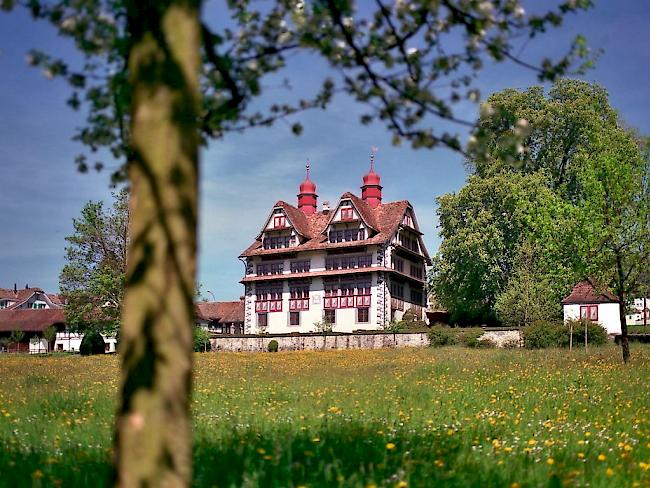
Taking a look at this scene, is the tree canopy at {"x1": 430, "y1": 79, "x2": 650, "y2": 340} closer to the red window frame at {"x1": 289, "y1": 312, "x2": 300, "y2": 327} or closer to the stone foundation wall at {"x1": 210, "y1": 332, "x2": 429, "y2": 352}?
the stone foundation wall at {"x1": 210, "y1": 332, "x2": 429, "y2": 352}

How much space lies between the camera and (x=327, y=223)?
70.6 metres

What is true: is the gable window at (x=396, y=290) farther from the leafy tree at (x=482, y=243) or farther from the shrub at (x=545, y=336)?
the shrub at (x=545, y=336)

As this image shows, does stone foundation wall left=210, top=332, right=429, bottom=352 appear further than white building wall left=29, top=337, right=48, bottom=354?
No

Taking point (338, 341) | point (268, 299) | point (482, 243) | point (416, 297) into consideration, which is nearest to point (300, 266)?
point (268, 299)

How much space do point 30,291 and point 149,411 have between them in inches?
4985

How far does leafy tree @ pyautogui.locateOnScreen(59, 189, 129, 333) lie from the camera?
54.2 m

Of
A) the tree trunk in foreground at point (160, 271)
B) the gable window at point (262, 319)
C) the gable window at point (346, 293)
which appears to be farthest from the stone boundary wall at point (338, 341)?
the tree trunk in foreground at point (160, 271)

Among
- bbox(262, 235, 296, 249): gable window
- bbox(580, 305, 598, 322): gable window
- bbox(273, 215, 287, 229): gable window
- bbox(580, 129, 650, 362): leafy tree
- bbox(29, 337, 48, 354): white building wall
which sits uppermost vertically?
bbox(273, 215, 287, 229): gable window

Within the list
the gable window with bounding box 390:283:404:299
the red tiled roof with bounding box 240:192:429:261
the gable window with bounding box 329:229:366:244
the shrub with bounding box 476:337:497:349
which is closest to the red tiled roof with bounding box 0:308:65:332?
the red tiled roof with bounding box 240:192:429:261

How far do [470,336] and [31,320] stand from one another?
6372 cm

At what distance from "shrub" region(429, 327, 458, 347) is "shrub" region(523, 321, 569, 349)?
234 inches

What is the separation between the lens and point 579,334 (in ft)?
129

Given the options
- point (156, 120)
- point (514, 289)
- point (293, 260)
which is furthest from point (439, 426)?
point (293, 260)

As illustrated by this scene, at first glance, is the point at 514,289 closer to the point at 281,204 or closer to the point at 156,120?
the point at 281,204
